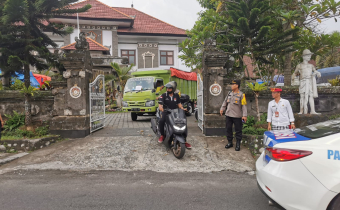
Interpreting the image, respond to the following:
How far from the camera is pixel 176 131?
5285 mm

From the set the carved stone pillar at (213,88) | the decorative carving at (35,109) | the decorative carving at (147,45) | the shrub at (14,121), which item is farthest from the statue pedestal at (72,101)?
the decorative carving at (147,45)

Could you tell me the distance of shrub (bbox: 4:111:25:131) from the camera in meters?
7.06

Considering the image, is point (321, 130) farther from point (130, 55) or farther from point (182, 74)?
point (130, 55)

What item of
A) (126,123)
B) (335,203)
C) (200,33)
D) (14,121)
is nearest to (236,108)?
(335,203)

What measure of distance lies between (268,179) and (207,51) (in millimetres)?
5114

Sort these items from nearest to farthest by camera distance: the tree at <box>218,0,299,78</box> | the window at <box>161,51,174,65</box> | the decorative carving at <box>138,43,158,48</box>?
1. the tree at <box>218,0,299,78</box>
2. the decorative carving at <box>138,43,158,48</box>
3. the window at <box>161,51,174,65</box>

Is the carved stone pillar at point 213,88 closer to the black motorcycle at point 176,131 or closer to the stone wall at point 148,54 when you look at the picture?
the black motorcycle at point 176,131

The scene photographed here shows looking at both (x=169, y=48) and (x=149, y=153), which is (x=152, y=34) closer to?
(x=169, y=48)

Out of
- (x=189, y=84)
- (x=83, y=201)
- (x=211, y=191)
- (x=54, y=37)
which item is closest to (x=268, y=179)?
(x=211, y=191)

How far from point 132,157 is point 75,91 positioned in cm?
297

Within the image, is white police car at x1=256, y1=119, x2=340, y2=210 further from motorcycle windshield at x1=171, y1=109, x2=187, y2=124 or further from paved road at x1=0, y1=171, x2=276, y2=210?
motorcycle windshield at x1=171, y1=109, x2=187, y2=124

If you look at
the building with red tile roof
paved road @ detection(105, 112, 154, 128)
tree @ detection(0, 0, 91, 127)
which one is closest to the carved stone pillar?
paved road @ detection(105, 112, 154, 128)

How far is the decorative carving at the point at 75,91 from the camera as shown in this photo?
23.7ft

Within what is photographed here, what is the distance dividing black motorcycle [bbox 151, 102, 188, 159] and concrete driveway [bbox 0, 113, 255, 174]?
8.0 inches
